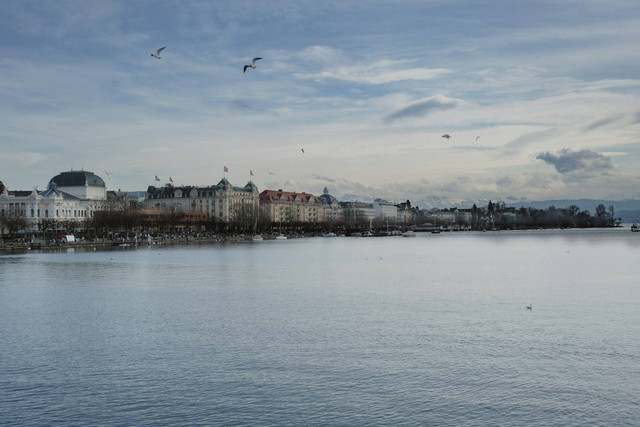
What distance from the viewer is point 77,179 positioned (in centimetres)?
17512

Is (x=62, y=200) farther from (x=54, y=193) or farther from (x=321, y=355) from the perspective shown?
(x=321, y=355)

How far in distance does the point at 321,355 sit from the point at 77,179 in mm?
167020

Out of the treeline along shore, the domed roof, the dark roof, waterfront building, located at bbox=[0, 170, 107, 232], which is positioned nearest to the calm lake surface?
the treeline along shore

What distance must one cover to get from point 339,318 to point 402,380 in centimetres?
989

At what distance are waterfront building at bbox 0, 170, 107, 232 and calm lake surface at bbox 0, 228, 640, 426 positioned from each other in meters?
115

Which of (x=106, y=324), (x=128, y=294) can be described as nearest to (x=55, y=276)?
(x=128, y=294)

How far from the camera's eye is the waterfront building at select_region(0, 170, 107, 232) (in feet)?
513

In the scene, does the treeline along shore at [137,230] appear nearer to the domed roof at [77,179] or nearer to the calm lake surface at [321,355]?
the domed roof at [77,179]

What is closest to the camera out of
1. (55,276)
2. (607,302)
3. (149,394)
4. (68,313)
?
(149,394)

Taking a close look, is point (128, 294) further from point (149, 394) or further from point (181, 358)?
point (149, 394)

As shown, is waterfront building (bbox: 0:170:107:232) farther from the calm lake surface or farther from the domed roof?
the calm lake surface

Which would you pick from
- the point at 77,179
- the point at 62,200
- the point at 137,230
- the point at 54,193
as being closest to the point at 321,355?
the point at 137,230

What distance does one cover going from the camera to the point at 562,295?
3534 centimetres

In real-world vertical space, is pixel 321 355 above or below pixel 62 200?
below
